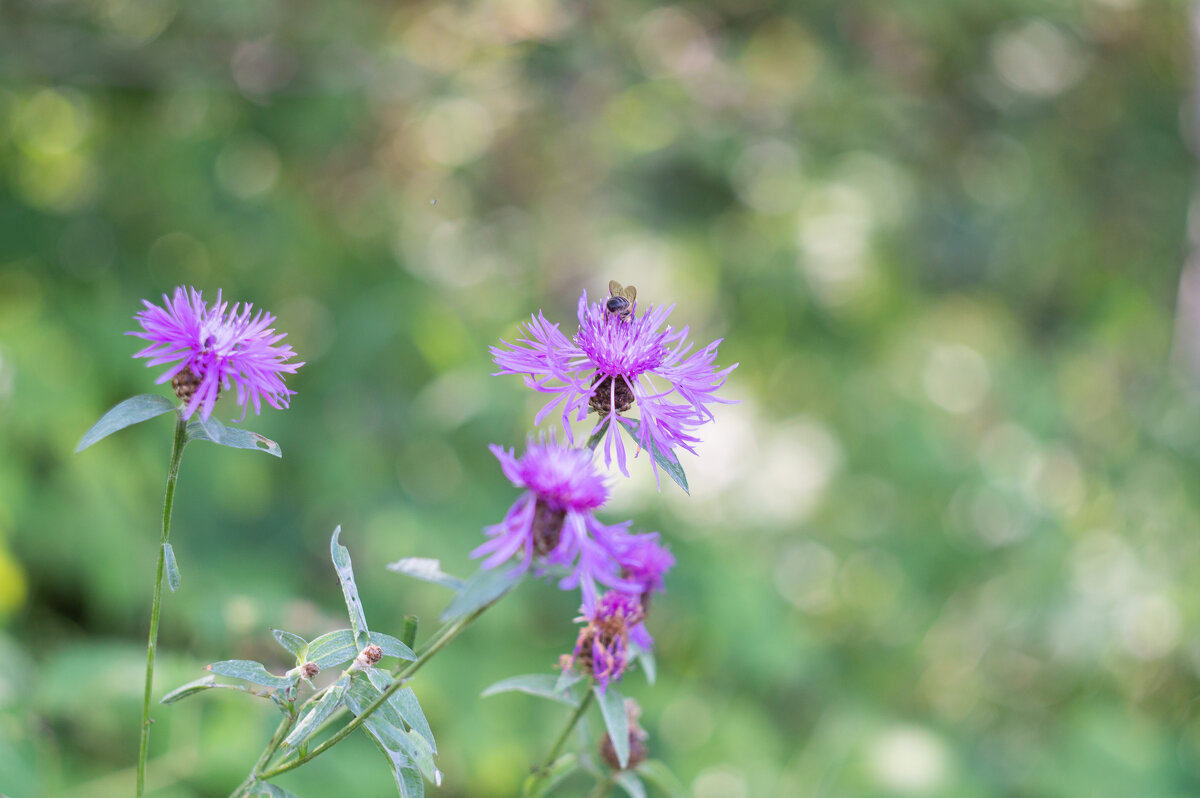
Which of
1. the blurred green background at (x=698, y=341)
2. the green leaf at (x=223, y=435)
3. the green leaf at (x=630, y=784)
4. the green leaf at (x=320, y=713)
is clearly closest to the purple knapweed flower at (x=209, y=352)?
the green leaf at (x=223, y=435)

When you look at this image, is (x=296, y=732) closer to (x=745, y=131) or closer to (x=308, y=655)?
(x=308, y=655)

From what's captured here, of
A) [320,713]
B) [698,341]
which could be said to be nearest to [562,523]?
[320,713]

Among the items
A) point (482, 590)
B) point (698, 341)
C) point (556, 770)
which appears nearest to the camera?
point (482, 590)

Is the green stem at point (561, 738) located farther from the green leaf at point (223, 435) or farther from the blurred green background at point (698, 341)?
the blurred green background at point (698, 341)

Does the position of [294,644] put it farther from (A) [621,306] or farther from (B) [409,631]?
(A) [621,306]

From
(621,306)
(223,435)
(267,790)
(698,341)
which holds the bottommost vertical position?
(267,790)

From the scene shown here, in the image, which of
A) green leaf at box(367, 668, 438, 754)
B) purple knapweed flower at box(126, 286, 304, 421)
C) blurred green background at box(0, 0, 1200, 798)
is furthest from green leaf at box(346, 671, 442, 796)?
blurred green background at box(0, 0, 1200, 798)

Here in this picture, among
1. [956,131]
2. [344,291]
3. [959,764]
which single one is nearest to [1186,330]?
[956,131]
